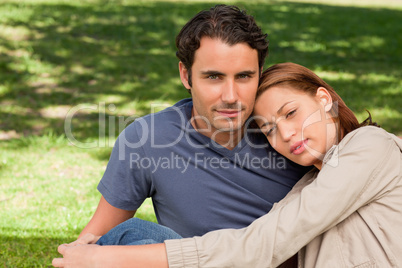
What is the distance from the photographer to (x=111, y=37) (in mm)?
9500

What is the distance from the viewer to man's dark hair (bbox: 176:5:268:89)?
2.59m

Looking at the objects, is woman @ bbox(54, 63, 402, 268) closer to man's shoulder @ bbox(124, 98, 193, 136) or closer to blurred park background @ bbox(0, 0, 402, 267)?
man's shoulder @ bbox(124, 98, 193, 136)

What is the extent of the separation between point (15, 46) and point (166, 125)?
6.25 meters

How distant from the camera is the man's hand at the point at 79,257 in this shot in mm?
2213

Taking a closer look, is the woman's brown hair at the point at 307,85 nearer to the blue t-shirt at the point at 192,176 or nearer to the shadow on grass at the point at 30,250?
the blue t-shirt at the point at 192,176

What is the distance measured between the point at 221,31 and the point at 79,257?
4.28 feet

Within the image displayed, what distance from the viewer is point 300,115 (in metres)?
2.53

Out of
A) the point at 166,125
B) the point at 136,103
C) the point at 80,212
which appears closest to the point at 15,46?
the point at 136,103

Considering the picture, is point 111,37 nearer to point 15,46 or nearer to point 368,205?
point 15,46

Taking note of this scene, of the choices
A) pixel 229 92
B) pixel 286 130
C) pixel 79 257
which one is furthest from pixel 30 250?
pixel 286 130

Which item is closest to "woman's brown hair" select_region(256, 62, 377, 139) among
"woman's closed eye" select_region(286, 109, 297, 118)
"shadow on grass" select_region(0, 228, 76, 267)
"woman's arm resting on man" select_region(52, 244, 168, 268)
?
"woman's closed eye" select_region(286, 109, 297, 118)

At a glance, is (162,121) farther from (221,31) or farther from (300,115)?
(300,115)

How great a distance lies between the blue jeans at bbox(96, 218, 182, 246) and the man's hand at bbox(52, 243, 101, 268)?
0.10m

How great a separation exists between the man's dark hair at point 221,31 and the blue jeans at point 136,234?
0.87m
